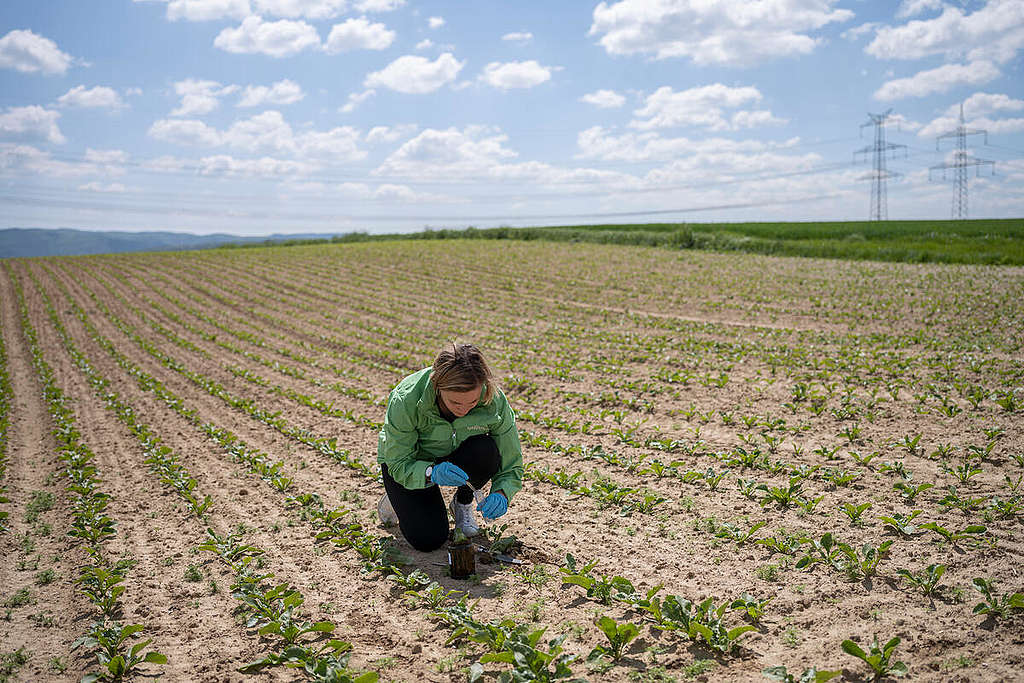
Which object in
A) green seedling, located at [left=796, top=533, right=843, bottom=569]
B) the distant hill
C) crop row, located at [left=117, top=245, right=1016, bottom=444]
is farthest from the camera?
the distant hill

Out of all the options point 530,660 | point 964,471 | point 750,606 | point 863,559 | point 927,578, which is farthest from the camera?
point 964,471

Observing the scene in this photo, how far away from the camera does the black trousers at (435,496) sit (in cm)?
431

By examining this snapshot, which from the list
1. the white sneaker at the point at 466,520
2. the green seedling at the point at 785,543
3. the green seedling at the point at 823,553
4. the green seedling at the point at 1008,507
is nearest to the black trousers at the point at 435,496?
the white sneaker at the point at 466,520

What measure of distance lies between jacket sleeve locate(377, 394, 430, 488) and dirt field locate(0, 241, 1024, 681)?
2.09 ft

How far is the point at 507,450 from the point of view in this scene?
4.39m

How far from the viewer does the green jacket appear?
164 inches

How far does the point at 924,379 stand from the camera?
27.1 feet

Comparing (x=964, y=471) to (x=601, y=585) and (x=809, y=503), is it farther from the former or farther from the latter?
(x=601, y=585)

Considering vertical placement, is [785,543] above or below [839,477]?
below

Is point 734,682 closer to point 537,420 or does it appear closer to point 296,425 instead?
point 537,420

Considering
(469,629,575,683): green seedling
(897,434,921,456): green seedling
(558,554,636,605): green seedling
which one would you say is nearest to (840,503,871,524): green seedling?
(897,434,921,456): green seedling

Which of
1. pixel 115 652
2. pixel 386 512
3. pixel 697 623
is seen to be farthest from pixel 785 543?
pixel 115 652

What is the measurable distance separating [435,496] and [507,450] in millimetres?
622

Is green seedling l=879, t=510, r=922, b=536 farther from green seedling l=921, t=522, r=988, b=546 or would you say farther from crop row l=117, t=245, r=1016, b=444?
crop row l=117, t=245, r=1016, b=444
